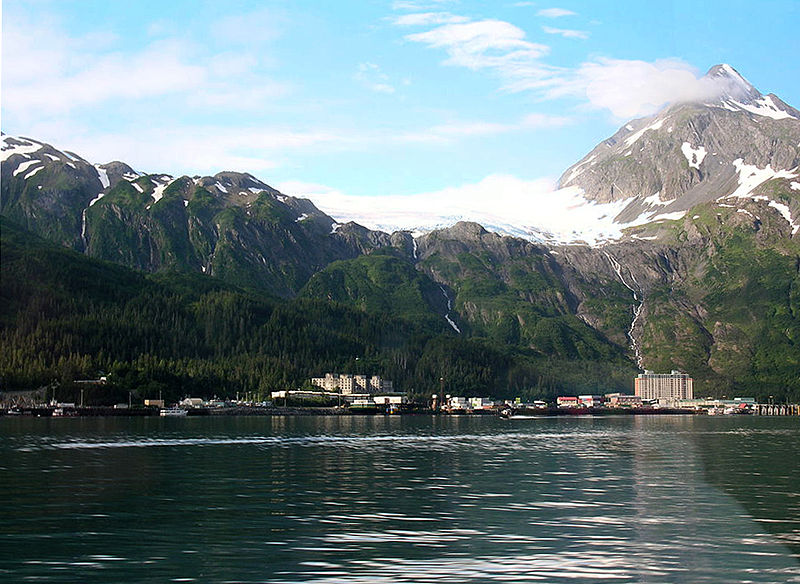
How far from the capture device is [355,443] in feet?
502

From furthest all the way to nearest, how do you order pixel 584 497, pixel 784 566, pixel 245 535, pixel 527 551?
pixel 584 497
pixel 245 535
pixel 527 551
pixel 784 566

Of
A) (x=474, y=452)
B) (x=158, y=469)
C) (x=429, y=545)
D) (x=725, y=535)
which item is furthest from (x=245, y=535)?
(x=474, y=452)

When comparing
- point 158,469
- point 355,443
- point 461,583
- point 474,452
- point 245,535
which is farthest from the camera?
point 355,443

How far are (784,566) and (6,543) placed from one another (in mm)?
37508

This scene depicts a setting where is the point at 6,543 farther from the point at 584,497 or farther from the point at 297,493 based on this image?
the point at 584,497

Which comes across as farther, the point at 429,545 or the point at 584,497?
the point at 584,497

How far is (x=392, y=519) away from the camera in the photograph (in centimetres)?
6312

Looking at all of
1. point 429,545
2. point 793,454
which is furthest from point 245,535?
point 793,454

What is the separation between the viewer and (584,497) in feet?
248

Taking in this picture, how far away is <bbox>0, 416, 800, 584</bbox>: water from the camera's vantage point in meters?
46.8

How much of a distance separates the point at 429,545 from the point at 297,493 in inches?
1004

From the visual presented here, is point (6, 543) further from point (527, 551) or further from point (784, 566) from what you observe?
point (784, 566)

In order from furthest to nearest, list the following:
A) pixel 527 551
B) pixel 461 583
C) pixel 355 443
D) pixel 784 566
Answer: pixel 355 443 < pixel 527 551 < pixel 784 566 < pixel 461 583

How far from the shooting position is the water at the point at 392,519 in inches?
1843
